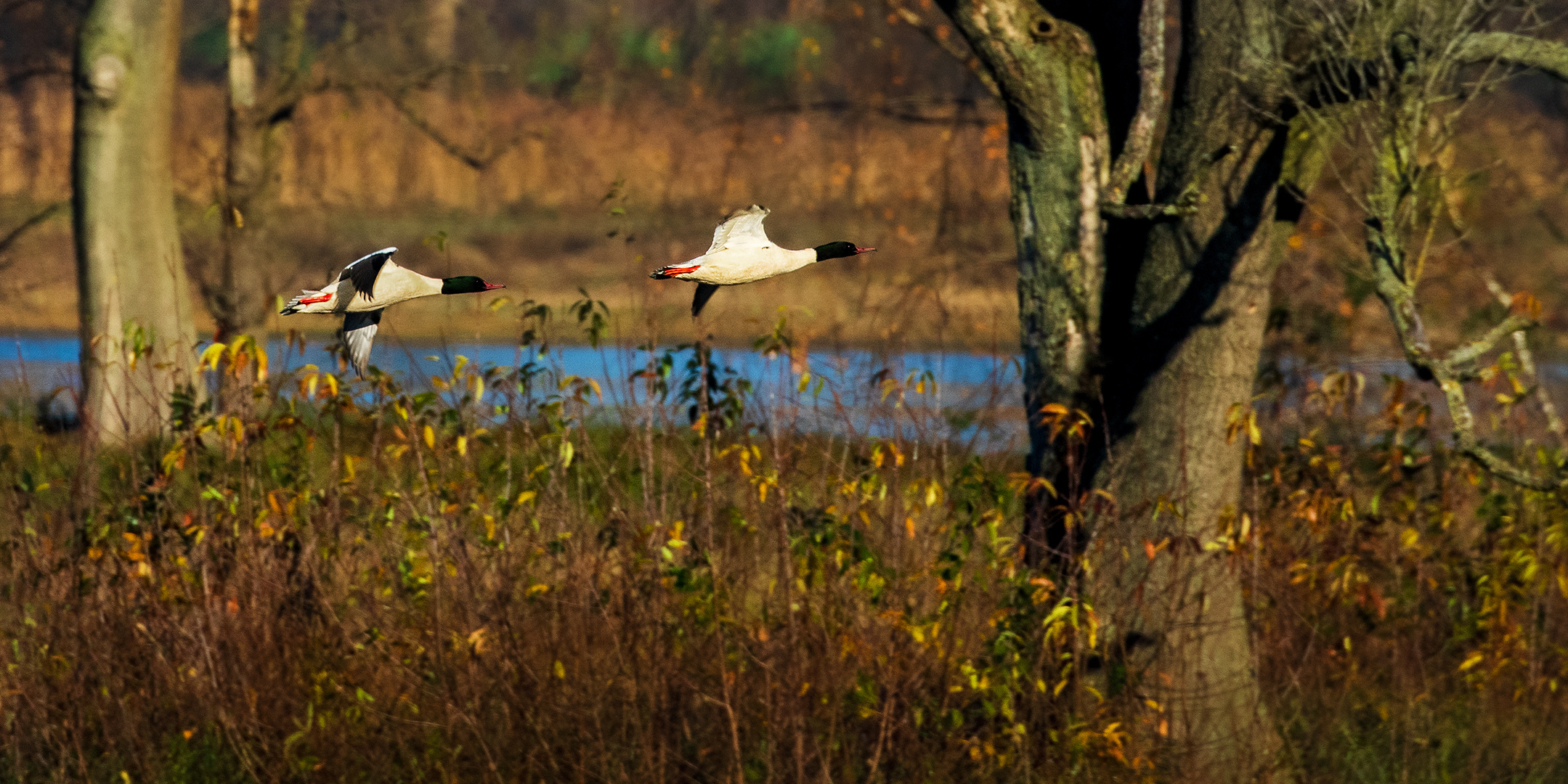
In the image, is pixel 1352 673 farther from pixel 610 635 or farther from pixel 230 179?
pixel 230 179

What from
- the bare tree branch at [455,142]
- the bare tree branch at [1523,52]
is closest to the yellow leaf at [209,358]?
the bare tree branch at [1523,52]

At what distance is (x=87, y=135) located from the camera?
8695mm

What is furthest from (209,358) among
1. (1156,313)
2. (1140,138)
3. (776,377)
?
(1156,313)

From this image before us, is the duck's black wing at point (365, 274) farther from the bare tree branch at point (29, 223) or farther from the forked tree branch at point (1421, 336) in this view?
the bare tree branch at point (29, 223)

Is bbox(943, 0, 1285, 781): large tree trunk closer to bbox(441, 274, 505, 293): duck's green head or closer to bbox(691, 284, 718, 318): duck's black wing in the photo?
bbox(691, 284, 718, 318): duck's black wing

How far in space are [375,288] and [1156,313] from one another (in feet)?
13.9

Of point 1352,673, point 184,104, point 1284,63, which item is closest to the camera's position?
point 1284,63

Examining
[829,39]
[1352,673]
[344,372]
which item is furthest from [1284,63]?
[829,39]

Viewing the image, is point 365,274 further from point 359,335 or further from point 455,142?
point 455,142

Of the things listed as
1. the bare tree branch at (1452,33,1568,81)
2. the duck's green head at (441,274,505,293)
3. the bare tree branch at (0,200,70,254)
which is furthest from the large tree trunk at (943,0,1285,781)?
the bare tree branch at (0,200,70,254)

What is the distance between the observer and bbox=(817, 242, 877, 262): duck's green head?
776 millimetres

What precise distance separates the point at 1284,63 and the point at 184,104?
11884mm

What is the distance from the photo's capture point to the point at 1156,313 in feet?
→ 15.3

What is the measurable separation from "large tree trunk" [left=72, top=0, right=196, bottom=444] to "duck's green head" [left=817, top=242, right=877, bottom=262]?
28.0ft
